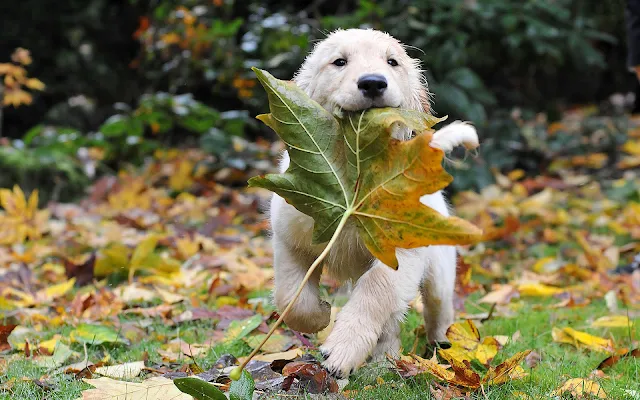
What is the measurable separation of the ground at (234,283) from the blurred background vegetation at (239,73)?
38 centimetres

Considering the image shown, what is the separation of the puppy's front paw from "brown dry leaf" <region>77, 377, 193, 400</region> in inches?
16.8

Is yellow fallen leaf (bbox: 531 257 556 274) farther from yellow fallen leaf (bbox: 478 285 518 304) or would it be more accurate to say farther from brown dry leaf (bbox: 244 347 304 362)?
brown dry leaf (bbox: 244 347 304 362)

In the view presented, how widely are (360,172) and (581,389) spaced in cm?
100

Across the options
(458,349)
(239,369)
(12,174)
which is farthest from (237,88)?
(239,369)

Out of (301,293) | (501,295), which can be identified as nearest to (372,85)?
(301,293)

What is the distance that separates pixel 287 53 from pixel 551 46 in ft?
8.54

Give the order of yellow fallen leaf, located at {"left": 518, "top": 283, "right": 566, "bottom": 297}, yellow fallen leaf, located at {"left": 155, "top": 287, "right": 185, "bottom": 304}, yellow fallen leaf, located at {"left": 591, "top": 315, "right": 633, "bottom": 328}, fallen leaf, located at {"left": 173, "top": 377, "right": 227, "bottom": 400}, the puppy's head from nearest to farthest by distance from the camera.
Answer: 1. fallen leaf, located at {"left": 173, "top": 377, "right": 227, "bottom": 400}
2. the puppy's head
3. yellow fallen leaf, located at {"left": 591, "top": 315, "right": 633, "bottom": 328}
4. yellow fallen leaf, located at {"left": 155, "top": 287, "right": 185, "bottom": 304}
5. yellow fallen leaf, located at {"left": 518, "top": 283, "right": 566, "bottom": 297}

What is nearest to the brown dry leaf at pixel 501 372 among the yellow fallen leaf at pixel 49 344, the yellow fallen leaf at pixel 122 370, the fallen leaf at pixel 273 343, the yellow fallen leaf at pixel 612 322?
the fallen leaf at pixel 273 343

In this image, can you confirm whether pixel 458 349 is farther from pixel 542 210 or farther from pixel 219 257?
pixel 542 210

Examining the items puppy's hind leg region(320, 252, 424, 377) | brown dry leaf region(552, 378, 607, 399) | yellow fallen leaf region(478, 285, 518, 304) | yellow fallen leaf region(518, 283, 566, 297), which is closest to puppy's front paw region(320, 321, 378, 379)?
puppy's hind leg region(320, 252, 424, 377)

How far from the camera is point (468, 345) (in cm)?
271

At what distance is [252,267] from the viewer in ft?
14.3

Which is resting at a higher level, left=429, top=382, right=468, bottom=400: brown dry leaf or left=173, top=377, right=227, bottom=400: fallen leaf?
left=173, top=377, right=227, bottom=400: fallen leaf

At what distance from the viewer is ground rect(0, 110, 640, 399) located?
2588 mm
